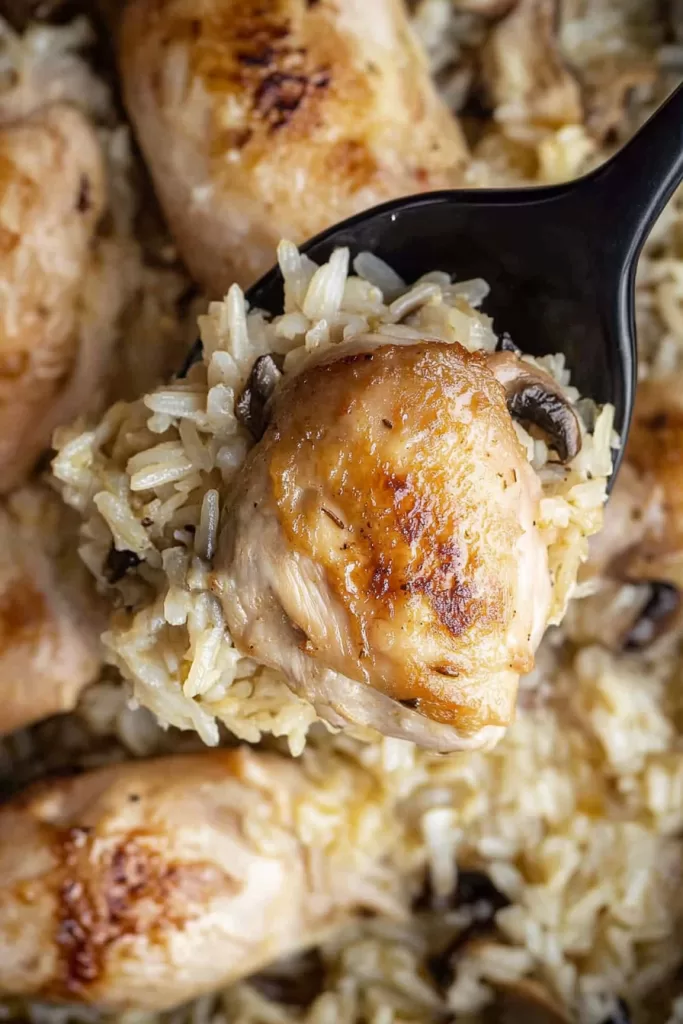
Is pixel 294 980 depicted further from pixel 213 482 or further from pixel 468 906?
pixel 213 482

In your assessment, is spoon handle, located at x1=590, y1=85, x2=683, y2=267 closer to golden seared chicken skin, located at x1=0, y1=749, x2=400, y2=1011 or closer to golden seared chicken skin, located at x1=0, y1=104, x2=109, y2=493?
golden seared chicken skin, located at x1=0, y1=104, x2=109, y2=493

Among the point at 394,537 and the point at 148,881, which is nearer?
the point at 394,537

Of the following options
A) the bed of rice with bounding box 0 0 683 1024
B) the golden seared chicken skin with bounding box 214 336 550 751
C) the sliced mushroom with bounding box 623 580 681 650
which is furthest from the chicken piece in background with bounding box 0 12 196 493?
the sliced mushroom with bounding box 623 580 681 650

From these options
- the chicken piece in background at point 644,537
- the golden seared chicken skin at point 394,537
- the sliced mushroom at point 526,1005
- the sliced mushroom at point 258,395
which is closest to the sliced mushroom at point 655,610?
the chicken piece in background at point 644,537

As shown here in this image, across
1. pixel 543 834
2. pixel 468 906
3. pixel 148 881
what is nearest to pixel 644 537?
pixel 543 834

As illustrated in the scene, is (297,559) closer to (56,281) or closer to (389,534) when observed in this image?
(389,534)


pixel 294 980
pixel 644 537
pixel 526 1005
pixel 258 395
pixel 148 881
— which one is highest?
pixel 258 395

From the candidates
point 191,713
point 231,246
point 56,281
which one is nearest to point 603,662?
point 191,713

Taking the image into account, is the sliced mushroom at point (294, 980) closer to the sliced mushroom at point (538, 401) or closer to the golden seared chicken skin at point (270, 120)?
the sliced mushroom at point (538, 401)
